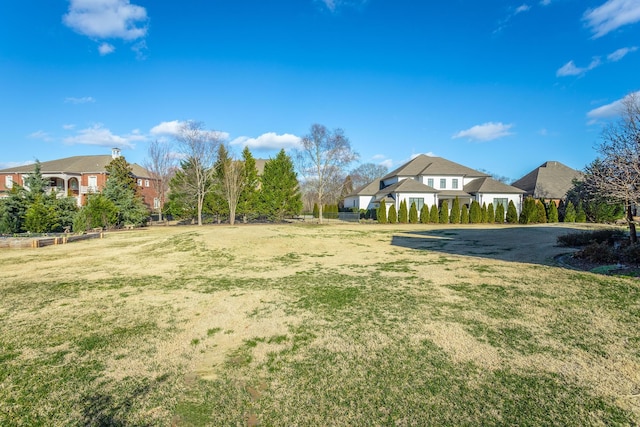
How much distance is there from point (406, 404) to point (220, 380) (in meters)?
1.84

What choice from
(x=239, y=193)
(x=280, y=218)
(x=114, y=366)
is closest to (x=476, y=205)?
(x=280, y=218)

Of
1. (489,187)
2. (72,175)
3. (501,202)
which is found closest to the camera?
(501,202)

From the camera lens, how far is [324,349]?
13.2ft

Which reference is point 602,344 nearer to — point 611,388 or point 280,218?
point 611,388

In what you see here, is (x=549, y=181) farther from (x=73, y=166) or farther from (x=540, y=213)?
(x=73, y=166)

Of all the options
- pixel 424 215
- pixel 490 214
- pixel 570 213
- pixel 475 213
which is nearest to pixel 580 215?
pixel 570 213

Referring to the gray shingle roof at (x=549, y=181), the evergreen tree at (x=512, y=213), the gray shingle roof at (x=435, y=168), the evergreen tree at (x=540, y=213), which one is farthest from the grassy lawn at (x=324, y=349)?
the gray shingle roof at (x=549, y=181)

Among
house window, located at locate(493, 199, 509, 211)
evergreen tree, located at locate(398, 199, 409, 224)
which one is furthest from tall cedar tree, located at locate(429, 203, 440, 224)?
house window, located at locate(493, 199, 509, 211)

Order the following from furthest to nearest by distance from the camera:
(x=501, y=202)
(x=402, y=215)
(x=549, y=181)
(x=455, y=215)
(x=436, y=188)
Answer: (x=549, y=181)
(x=436, y=188)
(x=501, y=202)
(x=402, y=215)
(x=455, y=215)

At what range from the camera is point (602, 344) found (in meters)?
3.95

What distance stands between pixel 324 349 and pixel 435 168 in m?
34.4

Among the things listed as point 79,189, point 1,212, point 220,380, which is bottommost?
point 220,380

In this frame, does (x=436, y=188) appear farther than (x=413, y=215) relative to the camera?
Yes

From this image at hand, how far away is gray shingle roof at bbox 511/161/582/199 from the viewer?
3369 centimetres
